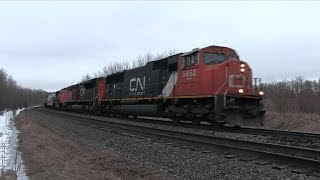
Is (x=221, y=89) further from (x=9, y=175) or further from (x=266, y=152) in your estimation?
(x=9, y=175)

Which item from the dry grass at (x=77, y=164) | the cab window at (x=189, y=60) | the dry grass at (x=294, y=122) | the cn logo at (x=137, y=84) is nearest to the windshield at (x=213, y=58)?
the cab window at (x=189, y=60)

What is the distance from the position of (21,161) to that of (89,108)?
24884mm

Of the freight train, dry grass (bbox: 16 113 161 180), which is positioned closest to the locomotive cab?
the freight train

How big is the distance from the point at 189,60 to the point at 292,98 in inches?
384

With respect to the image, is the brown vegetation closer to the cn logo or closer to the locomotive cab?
the locomotive cab

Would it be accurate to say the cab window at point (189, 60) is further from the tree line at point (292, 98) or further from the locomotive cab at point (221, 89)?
the tree line at point (292, 98)

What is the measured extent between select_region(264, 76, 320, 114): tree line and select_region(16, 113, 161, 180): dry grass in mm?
15189

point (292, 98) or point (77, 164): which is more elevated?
point (292, 98)

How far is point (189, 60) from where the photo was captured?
718 inches

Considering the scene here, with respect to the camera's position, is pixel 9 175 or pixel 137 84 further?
pixel 137 84

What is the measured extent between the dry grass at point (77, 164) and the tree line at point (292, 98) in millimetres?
15189

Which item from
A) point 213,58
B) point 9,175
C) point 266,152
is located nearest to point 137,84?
point 213,58

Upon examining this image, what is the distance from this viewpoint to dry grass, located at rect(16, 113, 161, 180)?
8.51 m

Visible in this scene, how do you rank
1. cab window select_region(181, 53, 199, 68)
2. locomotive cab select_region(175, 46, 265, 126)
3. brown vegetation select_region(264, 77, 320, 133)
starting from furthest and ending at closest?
brown vegetation select_region(264, 77, 320, 133) → cab window select_region(181, 53, 199, 68) → locomotive cab select_region(175, 46, 265, 126)
